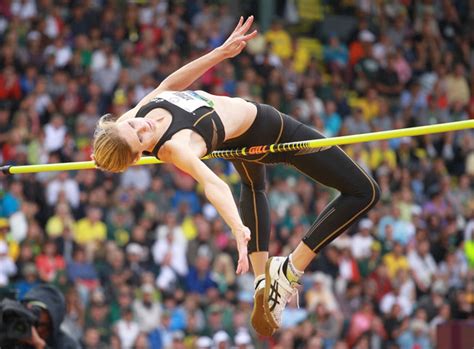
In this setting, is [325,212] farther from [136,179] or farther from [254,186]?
[136,179]

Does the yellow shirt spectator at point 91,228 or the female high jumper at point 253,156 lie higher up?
the female high jumper at point 253,156

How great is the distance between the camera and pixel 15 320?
287 inches

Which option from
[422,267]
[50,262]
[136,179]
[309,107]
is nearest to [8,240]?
[50,262]

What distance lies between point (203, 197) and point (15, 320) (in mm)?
7908

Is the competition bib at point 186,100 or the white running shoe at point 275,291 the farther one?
the white running shoe at point 275,291

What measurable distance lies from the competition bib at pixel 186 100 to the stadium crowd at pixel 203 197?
4384 millimetres

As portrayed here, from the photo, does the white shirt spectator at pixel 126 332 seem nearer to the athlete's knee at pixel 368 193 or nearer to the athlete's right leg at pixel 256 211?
the athlete's right leg at pixel 256 211

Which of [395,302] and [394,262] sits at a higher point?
[394,262]

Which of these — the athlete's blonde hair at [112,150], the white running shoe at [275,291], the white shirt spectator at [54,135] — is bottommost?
the white shirt spectator at [54,135]

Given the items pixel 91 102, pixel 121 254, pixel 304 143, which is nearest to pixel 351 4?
pixel 91 102

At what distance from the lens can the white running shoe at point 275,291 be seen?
744 cm

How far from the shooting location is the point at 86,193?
1412 cm

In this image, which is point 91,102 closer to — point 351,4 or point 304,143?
point 351,4

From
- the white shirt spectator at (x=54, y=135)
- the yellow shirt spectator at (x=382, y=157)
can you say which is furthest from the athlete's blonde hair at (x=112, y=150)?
the yellow shirt spectator at (x=382, y=157)
